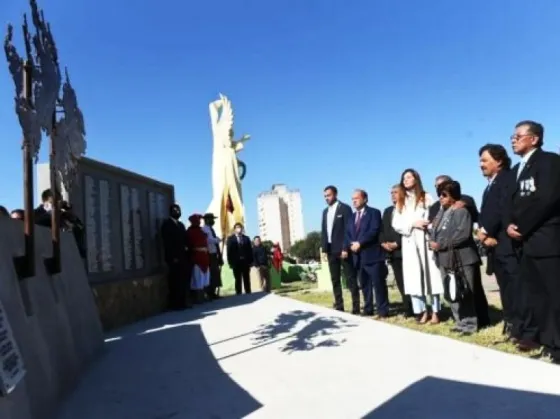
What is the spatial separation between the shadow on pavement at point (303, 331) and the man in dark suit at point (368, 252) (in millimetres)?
918

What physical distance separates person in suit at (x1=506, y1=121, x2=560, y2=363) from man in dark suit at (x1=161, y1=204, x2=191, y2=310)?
5.66 meters

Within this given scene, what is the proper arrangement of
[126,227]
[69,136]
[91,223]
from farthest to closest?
[126,227], [91,223], [69,136]

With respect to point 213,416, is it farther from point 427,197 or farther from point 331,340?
point 427,197

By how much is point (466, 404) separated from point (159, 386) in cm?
213

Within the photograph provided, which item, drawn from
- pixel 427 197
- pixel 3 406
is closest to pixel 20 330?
pixel 3 406

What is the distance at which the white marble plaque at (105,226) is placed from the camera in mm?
7238

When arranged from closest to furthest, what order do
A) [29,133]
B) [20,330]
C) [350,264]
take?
[20,330] < [29,133] < [350,264]

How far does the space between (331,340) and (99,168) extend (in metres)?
4.21

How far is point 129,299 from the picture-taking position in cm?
761

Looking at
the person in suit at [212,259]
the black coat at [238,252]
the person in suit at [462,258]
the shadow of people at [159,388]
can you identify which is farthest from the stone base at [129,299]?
the person in suit at [462,258]

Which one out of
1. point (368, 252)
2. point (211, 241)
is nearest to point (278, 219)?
point (211, 241)

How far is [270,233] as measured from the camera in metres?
96.1

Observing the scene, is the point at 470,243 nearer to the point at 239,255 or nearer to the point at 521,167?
the point at 521,167

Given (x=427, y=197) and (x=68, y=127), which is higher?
(x=68, y=127)
